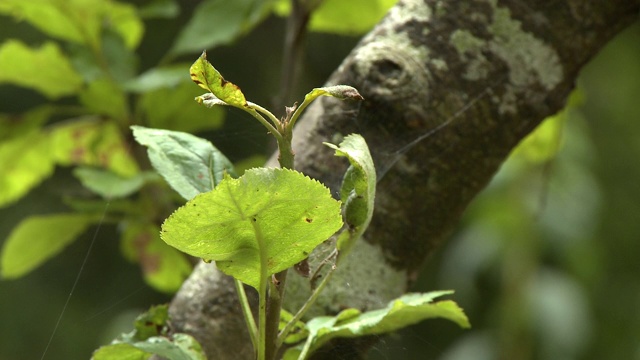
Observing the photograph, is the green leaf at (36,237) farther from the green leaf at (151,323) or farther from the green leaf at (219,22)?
the green leaf at (151,323)

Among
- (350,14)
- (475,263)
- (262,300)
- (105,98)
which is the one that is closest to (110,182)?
(105,98)

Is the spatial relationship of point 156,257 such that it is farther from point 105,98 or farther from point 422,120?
point 422,120

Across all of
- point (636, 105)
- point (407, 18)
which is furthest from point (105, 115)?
point (636, 105)

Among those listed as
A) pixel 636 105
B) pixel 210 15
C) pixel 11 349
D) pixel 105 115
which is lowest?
pixel 11 349

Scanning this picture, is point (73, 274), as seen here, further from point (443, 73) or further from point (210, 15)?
point (443, 73)

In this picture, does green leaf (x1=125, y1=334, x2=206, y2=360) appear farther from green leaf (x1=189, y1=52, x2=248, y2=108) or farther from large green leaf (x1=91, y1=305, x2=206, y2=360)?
green leaf (x1=189, y1=52, x2=248, y2=108)

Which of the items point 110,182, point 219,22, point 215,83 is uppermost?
point 215,83
